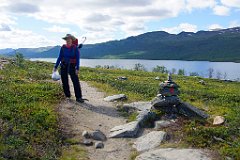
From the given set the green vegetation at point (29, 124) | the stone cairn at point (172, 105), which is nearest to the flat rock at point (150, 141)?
the stone cairn at point (172, 105)

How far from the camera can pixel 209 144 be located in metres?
12.4

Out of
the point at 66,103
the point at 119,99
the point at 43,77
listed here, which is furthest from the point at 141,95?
the point at 43,77

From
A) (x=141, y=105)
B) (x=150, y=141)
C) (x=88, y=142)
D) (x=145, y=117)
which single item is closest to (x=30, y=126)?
(x=88, y=142)

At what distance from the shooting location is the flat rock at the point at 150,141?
1236cm

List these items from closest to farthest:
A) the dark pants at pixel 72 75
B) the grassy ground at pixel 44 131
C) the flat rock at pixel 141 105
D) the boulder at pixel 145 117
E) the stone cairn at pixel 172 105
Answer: the grassy ground at pixel 44 131 → the boulder at pixel 145 117 → the stone cairn at pixel 172 105 → the flat rock at pixel 141 105 → the dark pants at pixel 72 75

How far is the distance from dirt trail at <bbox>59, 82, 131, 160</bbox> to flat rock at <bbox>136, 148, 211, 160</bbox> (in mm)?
757

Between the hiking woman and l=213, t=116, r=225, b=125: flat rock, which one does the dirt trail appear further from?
l=213, t=116, r=225, b=125: flat rock

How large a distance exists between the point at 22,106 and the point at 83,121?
2.36m

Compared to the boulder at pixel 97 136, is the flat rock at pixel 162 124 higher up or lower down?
higher up

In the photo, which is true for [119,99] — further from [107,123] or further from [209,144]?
[209,144]

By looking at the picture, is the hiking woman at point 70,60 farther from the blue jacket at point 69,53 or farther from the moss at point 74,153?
the moss at point 74,153

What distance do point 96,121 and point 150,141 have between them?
3.10 m

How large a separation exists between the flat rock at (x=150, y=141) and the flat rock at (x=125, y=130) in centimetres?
46

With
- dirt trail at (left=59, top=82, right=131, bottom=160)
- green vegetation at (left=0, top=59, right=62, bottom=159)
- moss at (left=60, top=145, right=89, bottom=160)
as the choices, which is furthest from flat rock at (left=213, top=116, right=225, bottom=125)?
green vegetation at (left=0, top=59, right=62, bottom=159)
